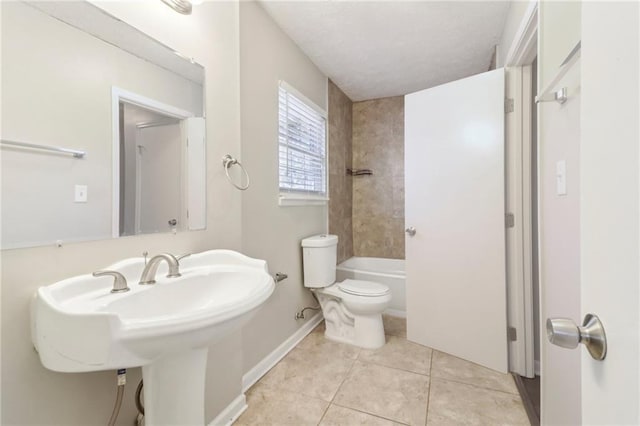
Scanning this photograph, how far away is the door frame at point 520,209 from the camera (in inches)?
70.4

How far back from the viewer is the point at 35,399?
31.4 inches

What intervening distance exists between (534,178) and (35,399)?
2.51 metres

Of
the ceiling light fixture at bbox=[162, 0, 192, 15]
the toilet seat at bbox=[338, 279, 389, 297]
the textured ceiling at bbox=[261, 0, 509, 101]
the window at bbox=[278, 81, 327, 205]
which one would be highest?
the textured ceiling at bbox=[261, 0, 509, 101]

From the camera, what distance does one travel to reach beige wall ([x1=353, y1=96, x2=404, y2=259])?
337cm

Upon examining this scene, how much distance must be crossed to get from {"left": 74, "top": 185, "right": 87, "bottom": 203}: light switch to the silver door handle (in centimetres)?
124

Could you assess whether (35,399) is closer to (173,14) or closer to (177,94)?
(177,94)

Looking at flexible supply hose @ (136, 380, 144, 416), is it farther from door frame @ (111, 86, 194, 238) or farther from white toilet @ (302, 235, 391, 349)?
white toilet @ (302, 235, 391, 349)

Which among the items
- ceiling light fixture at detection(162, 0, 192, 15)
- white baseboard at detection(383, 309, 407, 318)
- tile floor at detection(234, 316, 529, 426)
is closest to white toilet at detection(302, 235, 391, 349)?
tile floor at detection(234, 316, 529, 426)

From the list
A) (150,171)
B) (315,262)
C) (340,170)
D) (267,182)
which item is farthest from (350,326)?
(150,171)

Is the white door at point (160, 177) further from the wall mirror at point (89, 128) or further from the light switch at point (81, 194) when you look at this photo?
the light switch at point (81, 194)

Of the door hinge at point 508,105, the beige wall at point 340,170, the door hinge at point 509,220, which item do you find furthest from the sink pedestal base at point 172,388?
the door hinge at point 508,105

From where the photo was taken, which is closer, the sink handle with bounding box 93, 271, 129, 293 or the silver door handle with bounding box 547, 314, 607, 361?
the silver door handle with bounding box 547, 314, 607, 361

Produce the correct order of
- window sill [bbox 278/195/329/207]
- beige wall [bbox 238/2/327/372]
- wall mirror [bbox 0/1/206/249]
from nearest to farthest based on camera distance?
1. wall mirror [bbox 0/1/206/249]
2. beige wall [bbox 238/2/327/372]
3. window sill [bbox 278/195/329/207]

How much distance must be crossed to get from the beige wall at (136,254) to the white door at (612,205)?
125cm
